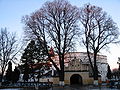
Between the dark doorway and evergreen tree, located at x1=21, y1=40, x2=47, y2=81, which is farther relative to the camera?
the dark doorway

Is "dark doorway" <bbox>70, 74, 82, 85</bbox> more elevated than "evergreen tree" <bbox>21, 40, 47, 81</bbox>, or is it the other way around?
"evergreen tree" <bbox>21, 40, 47, 81</bbox>

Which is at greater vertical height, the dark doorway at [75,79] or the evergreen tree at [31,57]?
the evergreen tree at [31,57]

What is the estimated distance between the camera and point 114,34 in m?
38.8

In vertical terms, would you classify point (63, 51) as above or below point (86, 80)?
above

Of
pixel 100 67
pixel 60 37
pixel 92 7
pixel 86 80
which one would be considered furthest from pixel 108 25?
pixel 100 67

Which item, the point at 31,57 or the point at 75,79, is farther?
the point at 75,79

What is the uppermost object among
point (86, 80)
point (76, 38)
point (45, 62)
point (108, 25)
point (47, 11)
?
point (47, 11)

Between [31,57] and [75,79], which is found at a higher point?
→ [31,57]

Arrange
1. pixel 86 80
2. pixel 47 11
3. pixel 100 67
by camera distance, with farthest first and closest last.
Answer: pixel 100 67 → pixel 86 80 → pixel 47 11

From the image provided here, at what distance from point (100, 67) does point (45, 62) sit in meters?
27.9

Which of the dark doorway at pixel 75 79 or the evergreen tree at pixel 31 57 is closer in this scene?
the evergreen tree at pixel 31 57

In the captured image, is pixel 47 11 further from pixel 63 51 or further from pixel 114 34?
pixel 114 34

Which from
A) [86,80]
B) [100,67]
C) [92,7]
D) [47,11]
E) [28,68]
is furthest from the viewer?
[100,67]

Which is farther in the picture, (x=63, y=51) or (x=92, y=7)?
(x=92, y=7)
